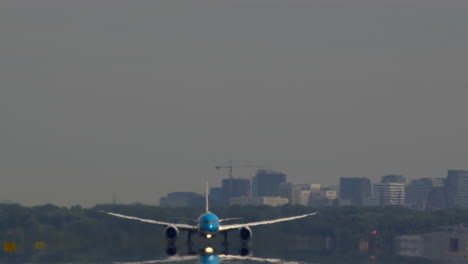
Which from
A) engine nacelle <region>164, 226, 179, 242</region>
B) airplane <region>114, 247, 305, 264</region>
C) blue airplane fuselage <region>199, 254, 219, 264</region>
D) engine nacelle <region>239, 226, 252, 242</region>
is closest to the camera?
blue airplane fuselage <region>199, 254, 219, 264</region>

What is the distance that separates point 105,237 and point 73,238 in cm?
489

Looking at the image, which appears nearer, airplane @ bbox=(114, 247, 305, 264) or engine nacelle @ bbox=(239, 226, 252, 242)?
airplane @ bbox=(114, 247, 305, 264)

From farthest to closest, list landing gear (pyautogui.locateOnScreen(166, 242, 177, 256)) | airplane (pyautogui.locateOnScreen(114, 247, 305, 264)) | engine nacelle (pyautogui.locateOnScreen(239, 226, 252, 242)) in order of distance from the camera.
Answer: engine nacelle (pyautogui.locateOnScreen(239, 226, 252, 242)) → landing gear (pyautogui.locateOnScreen(166, 242, 177, 256)) → airplane (pyautogui.locateOnScreen(114, 247, 305, 264))

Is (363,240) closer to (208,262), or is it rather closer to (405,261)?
(405,261)

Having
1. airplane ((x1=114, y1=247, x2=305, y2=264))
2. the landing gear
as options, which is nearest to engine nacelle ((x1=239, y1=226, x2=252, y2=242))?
the landing gear

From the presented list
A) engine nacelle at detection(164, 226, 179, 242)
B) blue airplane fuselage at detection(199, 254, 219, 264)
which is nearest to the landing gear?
engine nacelle at detection(164, 226, 179, 242)

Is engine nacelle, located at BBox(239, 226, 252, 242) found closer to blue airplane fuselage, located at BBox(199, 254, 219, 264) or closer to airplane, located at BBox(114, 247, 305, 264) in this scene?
airplane, located at BBox(114, 247, 305, 264)

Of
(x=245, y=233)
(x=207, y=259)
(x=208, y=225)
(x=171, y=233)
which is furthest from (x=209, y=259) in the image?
(x=245, y=233)

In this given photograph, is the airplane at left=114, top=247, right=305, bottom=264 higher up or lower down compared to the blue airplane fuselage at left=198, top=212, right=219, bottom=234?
lower down

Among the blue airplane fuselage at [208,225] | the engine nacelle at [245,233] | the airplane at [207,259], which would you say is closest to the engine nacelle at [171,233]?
the blue airplane fuselage at [208,225]

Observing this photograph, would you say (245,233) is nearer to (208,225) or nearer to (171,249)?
(208,225)

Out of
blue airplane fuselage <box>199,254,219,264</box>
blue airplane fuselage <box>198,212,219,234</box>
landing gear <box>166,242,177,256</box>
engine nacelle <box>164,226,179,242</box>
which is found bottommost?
blue airplane fuselage <box>199,254,219,264</box>

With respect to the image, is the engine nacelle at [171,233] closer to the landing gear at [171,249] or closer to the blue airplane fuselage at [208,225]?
the landing gear at [171,249]

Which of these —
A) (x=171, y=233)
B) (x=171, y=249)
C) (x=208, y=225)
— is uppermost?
(x=208, y=225)
